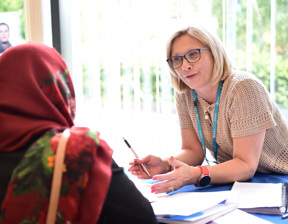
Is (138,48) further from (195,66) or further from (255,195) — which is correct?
(255,195)

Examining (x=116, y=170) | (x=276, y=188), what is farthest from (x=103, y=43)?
(x=116, y=170)

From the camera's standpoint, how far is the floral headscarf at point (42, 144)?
86 cm

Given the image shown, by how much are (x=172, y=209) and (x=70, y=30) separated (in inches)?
84.1

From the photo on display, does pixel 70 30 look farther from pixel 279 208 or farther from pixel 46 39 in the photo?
pixel 279 208

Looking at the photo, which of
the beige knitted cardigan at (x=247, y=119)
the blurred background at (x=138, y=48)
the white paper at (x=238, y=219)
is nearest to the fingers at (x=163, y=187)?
the white paper at (x=238, y=219)

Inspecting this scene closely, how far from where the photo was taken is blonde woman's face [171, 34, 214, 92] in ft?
6.09

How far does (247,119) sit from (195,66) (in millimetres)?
360

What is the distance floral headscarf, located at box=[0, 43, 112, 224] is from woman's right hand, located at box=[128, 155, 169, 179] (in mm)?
767

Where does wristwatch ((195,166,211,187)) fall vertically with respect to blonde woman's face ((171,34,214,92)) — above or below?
below

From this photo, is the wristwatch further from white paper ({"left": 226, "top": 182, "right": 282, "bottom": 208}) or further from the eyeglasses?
the eyeglasses

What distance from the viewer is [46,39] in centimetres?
288

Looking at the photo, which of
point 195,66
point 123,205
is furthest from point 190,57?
point 123,205

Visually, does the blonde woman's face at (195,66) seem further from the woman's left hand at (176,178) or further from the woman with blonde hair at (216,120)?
the woman's left hand at (176,178)

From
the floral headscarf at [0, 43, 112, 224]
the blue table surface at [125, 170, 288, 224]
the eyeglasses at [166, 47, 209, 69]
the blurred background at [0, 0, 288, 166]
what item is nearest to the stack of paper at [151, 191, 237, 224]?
the blue table surface at [125, 170, 288, 224]
